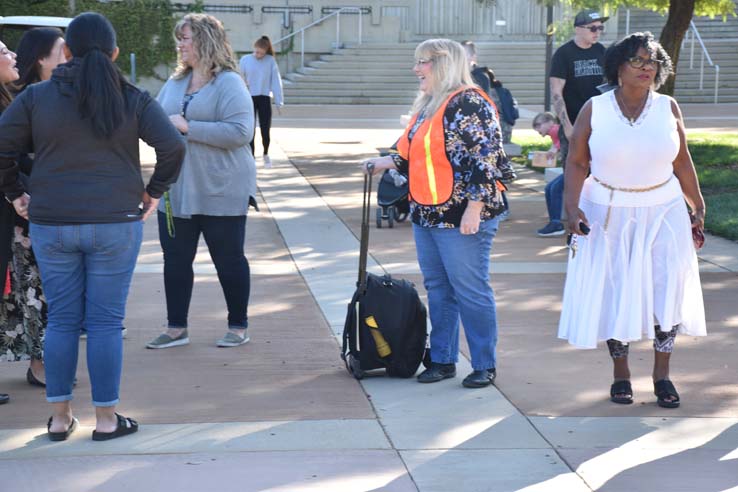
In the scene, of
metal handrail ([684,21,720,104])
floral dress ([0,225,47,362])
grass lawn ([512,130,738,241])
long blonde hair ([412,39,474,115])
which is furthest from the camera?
metal handrail ([684,21,720,104])

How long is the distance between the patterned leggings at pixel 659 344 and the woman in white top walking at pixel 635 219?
52mm

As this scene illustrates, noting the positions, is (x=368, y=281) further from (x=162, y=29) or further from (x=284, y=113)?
(x=162, y=29)

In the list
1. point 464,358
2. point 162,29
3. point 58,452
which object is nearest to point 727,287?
point 464,358

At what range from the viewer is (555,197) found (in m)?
10.5

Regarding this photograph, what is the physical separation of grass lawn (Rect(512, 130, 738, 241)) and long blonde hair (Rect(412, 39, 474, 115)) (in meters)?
5.52

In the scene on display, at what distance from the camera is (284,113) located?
90.8 feet

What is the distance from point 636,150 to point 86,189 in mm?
2505

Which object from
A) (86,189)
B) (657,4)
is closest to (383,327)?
(86,189)

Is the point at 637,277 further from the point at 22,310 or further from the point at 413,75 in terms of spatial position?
the point at 413,75

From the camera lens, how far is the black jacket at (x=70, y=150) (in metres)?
4.69

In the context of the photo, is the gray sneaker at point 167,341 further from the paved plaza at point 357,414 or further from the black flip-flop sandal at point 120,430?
the black flip-flop sandal at point 120,430

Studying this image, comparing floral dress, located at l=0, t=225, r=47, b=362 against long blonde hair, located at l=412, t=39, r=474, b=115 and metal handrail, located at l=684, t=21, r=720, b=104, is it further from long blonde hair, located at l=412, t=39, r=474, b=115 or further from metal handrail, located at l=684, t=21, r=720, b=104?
metal handrail, located at l=684, t=21, r=720, b=104

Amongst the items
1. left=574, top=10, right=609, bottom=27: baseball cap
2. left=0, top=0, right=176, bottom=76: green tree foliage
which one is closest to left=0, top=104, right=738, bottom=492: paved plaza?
left=574, top=10, right=609, bottom=27: baseball cap

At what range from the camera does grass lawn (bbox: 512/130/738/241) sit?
36.1ft
